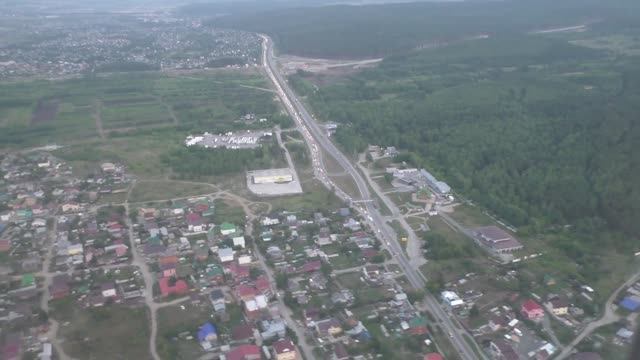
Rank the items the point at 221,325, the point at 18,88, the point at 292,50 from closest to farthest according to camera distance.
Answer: the point at 221,325, the point at 18,88, the point at 292,50

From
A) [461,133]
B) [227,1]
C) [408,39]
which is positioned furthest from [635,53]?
[227,1]

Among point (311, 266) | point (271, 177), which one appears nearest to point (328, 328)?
point (311, 266)

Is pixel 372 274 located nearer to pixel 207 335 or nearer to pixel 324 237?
pixel 324 237

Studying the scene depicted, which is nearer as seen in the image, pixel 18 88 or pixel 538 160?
pixel 538 160

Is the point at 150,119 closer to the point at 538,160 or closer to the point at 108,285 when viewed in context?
the point at 108,285

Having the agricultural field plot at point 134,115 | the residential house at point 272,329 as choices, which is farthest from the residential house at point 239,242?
the agricultural field plot at point 134,115
